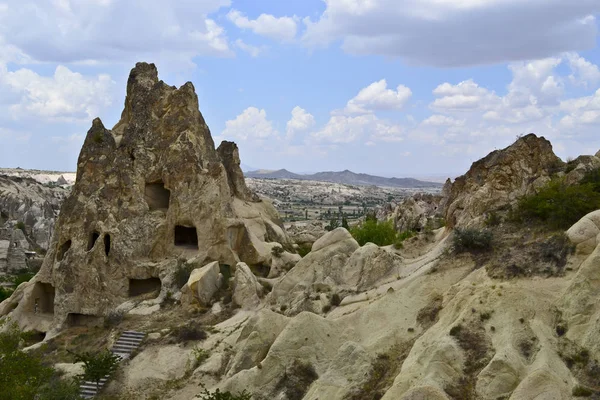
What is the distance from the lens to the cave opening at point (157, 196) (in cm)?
2875

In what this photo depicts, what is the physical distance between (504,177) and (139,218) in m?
15.3

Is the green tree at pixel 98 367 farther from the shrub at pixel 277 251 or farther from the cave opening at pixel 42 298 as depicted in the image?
the cave opening at pixel 42 298

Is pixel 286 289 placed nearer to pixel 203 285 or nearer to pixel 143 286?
pixel 203 285

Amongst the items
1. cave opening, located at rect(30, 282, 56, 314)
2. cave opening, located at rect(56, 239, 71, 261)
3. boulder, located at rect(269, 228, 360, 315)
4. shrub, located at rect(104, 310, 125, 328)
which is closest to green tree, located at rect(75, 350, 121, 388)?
Result: shrub, located at rect(104, 310, 125, 328)

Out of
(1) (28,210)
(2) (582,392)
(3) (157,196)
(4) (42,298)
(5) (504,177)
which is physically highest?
(5) (504,177)

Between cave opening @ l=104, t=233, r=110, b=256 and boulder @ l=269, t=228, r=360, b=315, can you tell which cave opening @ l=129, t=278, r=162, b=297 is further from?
boulder @ l=269, t=228, r=360, b=315

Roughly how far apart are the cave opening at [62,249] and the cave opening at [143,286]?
138 inches

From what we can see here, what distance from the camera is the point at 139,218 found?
90.5ft

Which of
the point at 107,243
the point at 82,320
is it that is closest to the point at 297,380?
the point at 107,243

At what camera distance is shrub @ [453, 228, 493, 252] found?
58.1 feet

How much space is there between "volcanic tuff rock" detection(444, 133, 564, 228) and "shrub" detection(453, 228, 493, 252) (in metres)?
2.77

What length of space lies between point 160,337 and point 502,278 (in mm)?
11745

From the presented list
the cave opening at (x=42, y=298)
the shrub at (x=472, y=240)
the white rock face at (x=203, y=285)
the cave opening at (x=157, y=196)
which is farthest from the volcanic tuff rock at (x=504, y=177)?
the cave opening at (x=42, y=298)

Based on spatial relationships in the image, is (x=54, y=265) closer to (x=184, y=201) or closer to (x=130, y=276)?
(x=130, y=276)
